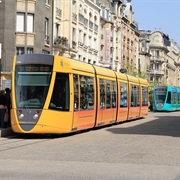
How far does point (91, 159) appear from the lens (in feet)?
40.4

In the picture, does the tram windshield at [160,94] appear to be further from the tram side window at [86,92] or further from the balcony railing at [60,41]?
the tram side window at [86,92]

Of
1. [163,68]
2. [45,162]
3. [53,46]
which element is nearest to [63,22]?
[53,46]

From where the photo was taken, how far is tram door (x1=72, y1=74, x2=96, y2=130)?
19469mm

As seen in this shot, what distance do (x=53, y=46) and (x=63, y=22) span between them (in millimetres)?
4932

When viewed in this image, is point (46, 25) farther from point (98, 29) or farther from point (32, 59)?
point (32, 59)

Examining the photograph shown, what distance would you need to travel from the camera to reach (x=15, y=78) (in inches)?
722

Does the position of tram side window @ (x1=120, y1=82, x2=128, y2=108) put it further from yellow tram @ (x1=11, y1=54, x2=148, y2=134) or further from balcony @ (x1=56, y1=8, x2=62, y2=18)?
balcony @ (x1=56, y1=8, x2=62, y2=18)

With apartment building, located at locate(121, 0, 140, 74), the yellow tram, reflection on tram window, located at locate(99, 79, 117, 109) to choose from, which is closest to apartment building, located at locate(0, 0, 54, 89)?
reflection on tram window, located at locate(99, 79, 117, 109)

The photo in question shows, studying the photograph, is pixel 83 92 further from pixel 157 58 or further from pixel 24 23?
pixel 157 58

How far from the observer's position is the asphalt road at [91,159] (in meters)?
9.86

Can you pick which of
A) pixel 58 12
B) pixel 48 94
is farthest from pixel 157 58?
pixel 48 94

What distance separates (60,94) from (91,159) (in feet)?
20.6

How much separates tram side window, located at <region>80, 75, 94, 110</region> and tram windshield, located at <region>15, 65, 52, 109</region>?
2354 millimetres

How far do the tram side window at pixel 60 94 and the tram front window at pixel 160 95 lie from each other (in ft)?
117
